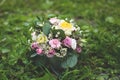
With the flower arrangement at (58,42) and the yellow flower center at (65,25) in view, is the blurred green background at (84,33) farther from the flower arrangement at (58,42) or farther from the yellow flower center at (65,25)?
the yellow flower center at (65,25)

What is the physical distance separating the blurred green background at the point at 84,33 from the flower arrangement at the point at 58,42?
14cm

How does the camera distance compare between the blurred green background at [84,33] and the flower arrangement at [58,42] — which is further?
the blurred green background at [84,33]

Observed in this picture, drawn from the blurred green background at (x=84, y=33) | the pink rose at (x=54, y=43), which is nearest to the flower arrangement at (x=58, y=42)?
the pink rose at (x=54, y=43)

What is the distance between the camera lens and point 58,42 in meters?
3.17

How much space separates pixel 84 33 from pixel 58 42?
0.52m

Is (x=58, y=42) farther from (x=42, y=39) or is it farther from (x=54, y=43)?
(x=42, y=39)

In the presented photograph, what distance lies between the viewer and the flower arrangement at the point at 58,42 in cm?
319

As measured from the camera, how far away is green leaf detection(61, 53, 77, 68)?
323 cm

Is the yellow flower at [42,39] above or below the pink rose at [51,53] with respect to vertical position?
above

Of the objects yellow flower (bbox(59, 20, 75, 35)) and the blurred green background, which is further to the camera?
the blurred green background

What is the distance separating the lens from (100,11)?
488 cm

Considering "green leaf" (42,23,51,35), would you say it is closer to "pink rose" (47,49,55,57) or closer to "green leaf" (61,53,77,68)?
"pink rose" (47,49,55,57)

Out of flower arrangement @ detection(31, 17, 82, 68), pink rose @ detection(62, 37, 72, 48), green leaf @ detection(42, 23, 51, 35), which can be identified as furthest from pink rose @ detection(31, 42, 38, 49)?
pink rose @ detection(62, 37, 72, 48)

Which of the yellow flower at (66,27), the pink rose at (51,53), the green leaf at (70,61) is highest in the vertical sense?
the yellow flower at (66,27)
